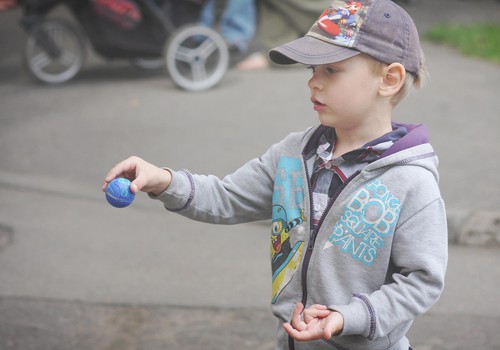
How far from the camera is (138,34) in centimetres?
735

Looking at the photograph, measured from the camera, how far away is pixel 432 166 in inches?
92.5

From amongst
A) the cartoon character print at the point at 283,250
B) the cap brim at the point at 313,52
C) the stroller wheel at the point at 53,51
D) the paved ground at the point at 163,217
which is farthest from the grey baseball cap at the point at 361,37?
the stroller wheel at the point at 53,51

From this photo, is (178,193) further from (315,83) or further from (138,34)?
(138,34)

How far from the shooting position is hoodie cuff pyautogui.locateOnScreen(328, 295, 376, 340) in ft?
7.09

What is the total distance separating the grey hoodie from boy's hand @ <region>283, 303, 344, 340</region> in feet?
0.08

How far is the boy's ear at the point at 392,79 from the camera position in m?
2.33

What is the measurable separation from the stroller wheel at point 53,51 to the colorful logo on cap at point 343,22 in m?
5.36

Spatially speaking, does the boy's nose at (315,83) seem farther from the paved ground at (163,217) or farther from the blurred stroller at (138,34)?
the blurred stroller at (138,34)

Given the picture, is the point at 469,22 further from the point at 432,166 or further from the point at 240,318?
the point at 432,166

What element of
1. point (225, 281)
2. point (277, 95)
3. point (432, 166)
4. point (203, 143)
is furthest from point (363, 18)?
point (277, 95)

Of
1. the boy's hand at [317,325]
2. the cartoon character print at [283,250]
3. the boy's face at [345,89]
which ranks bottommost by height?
the boy's hand at [317,325]

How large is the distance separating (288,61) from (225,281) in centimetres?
221

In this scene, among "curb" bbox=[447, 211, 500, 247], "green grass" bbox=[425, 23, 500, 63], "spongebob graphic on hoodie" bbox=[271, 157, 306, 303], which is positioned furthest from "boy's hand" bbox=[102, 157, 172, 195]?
"green grass" bbox=[425, 23, 500, 63]

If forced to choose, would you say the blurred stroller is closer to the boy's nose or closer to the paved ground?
the paved ground
